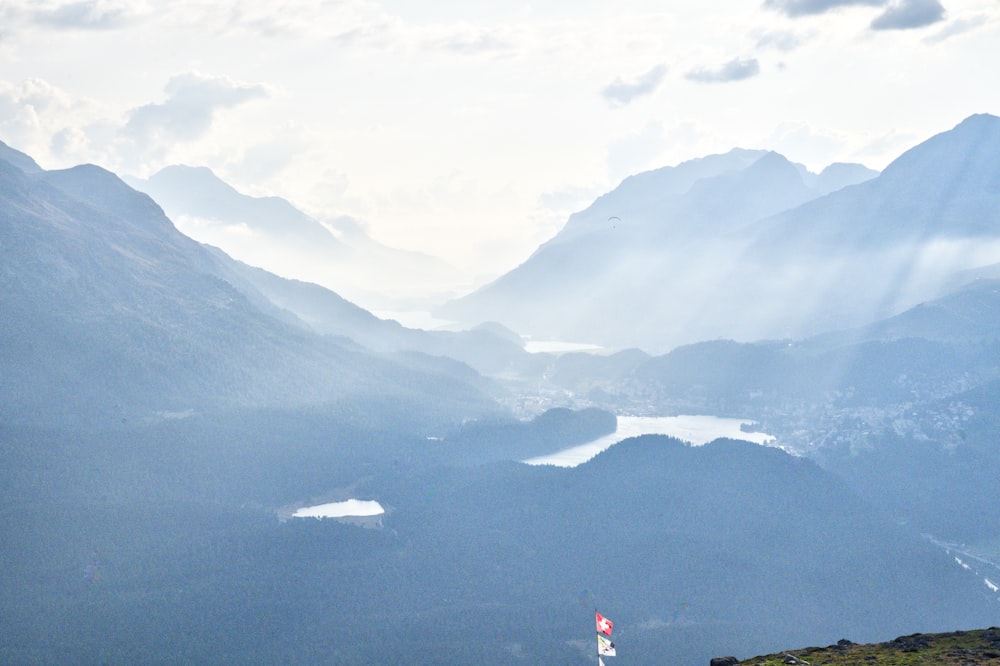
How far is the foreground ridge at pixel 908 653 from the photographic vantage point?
10788 cm

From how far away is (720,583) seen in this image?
A: 193750 millimetres

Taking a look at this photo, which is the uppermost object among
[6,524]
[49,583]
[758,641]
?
[6,524]

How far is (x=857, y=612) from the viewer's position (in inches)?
7205

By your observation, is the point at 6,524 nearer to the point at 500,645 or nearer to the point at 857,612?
the point at 500,645

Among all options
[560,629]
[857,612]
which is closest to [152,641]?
[560,629]

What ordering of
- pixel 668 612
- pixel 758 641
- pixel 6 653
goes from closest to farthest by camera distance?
pixel 6 653 < pixel 758 641 < pixel 668 612

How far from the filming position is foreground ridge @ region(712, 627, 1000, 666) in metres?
108

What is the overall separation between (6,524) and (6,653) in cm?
4421

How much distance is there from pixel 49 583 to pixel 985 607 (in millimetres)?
161496

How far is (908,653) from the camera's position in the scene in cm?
11375

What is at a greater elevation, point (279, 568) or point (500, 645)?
point (279, 568)

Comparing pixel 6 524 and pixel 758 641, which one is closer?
pixel 758 641

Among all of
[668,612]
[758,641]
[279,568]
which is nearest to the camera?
[758,641]

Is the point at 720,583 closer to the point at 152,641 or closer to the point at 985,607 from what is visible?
the point at 985,607
